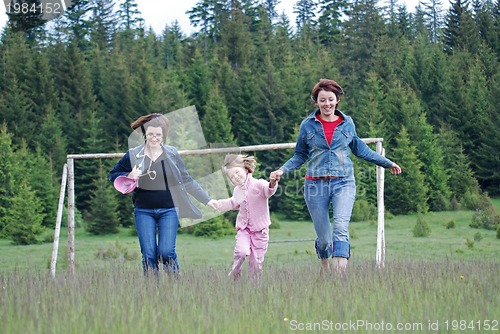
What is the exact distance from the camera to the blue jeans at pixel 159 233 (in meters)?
7.25

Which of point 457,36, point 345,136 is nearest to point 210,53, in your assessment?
point 457,36

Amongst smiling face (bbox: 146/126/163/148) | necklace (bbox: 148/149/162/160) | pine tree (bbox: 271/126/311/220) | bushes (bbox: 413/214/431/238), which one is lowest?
bushes (bbox: 413/214/431/238)

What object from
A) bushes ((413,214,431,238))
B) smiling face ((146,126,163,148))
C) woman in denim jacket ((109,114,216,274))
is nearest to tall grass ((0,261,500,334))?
woman in denim jacket ((109,114,216,274))

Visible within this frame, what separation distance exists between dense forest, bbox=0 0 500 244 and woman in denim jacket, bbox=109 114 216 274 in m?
16.2

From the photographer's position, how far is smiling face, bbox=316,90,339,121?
694 centimetres

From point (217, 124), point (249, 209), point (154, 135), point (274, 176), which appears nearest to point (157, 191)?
point (154, 135)

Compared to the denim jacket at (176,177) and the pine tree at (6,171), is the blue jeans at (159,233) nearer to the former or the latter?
the denim jacket at (176,177)

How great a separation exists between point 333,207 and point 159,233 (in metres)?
1.70

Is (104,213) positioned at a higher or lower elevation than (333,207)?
lower

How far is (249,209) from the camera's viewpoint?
742 centimetres

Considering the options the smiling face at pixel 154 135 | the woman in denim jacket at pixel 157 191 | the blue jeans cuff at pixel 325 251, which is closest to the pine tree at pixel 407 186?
the blue jeans cuff at pixel 325 251

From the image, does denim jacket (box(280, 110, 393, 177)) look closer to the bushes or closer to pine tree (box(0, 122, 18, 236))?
the bushes

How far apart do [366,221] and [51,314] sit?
25614mm

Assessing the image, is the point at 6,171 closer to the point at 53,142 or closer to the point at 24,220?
the point at 24,220
